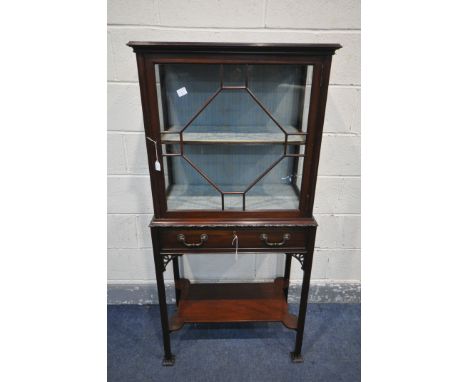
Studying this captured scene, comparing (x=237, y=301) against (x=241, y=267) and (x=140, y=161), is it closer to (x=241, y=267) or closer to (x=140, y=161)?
(x=241, y=267)

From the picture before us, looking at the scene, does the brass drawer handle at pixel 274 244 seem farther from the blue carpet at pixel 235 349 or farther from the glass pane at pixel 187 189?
the blue carpet at pixel 235 349

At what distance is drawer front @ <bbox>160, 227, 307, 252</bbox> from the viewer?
1.21 meters

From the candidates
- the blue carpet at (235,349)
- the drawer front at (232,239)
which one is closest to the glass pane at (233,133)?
the drawer front at (232,239)

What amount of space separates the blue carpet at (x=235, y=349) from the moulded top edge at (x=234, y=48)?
4.54ft

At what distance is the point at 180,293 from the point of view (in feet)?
5.38

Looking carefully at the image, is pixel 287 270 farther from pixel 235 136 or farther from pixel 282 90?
pixel 282 90

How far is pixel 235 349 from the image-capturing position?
1.50 metres

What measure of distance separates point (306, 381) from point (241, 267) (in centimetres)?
63

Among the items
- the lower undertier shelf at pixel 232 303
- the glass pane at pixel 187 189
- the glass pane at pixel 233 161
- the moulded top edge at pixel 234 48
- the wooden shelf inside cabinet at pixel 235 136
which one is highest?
the moulded top edge at pixel 234 48

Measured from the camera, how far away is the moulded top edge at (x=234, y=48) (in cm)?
97

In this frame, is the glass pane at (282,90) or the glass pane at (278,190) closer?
the glass pane at (282,90)

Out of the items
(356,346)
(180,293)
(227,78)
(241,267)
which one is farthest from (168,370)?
(227,78)

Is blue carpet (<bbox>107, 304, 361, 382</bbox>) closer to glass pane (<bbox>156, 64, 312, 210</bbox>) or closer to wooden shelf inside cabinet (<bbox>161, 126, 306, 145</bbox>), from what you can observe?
glass pane (<bbox>156, 64, 312, 210</bbox>)

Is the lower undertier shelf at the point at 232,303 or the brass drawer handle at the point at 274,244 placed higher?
the brass drawer handle at the point at 274,244
